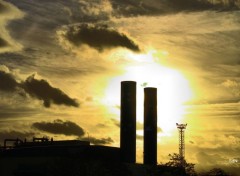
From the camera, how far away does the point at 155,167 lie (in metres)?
54.7

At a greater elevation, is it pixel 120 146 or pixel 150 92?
pixel 150 92

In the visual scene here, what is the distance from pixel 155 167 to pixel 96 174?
10515 mm

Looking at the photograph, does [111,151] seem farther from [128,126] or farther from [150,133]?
[150,133]

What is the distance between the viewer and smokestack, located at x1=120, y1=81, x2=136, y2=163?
206ft

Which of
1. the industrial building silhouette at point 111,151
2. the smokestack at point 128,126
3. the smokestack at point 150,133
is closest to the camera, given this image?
the industrial building silhouette at point 111,151

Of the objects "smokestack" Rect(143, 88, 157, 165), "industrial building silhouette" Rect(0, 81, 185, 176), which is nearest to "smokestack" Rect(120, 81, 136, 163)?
"industrial building silhouette" Rect(0, 81, 185, 176)

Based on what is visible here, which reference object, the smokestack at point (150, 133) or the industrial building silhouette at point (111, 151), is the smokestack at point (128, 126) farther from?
the smokestack at point (150, 133)

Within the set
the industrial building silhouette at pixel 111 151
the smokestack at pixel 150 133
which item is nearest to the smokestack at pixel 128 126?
the industrial building silhouette at pixel 111 151

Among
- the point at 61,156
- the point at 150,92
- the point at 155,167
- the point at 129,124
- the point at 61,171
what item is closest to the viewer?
the point at 61,171

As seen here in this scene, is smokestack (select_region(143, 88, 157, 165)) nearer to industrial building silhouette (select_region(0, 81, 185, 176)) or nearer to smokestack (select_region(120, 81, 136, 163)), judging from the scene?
industrial building silhouette (select_region(0, 81, 185, 176))

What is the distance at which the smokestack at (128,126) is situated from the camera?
62844mm

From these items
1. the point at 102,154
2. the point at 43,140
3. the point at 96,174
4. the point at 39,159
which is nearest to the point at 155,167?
the point at 102,154

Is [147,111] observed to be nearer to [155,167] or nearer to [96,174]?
[155,167]

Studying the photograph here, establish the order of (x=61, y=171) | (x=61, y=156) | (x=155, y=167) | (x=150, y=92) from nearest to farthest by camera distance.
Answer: (x=61, y=171), (x=61, y=156), (x=155, y=167), (x=150, y=92)
